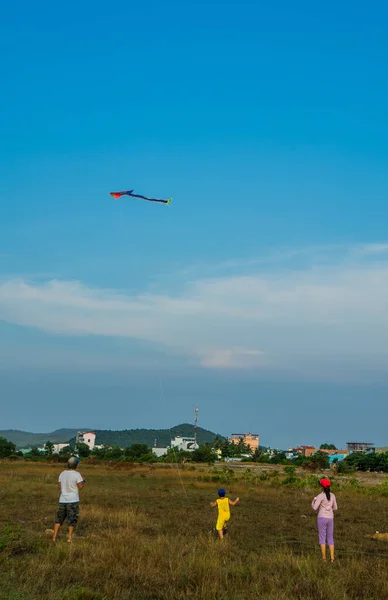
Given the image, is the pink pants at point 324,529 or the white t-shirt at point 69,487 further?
the white t-shirt at point 69,487

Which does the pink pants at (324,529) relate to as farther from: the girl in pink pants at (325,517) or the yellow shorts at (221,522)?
the yellow shorts at (221,522)

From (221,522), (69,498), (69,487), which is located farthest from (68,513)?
(221,522)

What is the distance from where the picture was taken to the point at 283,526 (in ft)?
55.4

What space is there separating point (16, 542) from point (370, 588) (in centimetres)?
661

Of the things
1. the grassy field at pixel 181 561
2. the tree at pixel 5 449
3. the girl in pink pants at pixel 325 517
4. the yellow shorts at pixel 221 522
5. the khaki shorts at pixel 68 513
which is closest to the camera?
the grassy field at pixel 181 561

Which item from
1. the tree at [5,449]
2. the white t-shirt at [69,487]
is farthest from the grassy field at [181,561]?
the tree at [5,449]

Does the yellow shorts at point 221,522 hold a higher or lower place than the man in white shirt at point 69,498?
lower

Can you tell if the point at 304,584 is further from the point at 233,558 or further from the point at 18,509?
the point at 18,509

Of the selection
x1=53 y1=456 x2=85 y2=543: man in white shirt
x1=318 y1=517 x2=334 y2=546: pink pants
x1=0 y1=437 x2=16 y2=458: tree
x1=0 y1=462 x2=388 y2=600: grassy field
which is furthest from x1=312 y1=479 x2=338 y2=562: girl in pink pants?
x1=0 y1=437 x2=16 y2=458: tree

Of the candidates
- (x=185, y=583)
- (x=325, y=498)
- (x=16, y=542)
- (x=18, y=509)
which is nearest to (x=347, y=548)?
(x=325, y=498)

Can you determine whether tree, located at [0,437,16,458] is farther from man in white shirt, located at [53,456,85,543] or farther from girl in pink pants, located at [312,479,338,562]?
girl in pink pants, located at [312,479,338,562]

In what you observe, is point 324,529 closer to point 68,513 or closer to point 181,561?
point 181,561

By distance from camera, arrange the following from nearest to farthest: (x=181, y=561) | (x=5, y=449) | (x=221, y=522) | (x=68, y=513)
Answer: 1. (x=181, y=561)
2. (x=68, y=513)
3. (x=221, y=522)
4. (x=5, y=449)

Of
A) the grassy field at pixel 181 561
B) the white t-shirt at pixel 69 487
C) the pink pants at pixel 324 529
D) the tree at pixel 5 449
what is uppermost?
the white t-shirt at pixel 69 487
